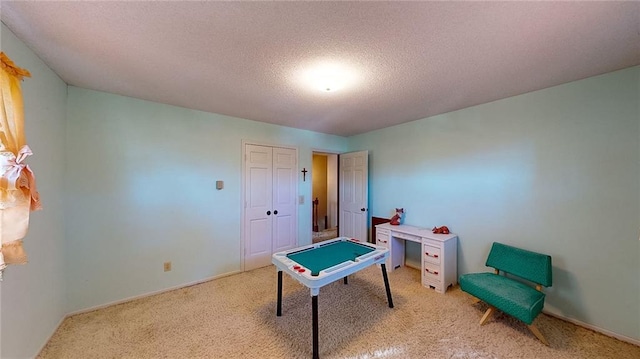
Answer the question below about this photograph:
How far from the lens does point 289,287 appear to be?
2895 mm

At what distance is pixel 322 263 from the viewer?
2143mm

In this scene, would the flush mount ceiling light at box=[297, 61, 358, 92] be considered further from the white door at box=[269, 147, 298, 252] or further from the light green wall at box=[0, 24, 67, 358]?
the light green wall at box=[0, 24, 67, 358]

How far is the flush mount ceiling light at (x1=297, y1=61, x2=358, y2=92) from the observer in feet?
6.16

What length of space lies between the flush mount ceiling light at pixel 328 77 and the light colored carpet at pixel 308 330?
242 cm

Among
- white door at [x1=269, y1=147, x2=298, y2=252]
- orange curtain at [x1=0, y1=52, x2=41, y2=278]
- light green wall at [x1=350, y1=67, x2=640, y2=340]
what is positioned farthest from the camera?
white door at [x1=269, y1=147, x2=298, y2=252]

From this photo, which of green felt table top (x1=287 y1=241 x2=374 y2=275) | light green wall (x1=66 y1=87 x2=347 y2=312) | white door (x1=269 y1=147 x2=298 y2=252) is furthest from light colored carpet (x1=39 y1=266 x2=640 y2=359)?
white door (x1=269 y1=147 x2=298 y2=252)

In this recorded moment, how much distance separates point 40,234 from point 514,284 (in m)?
4.36

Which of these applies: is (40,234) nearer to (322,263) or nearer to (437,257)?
(322,263)

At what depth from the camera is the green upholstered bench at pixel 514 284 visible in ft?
6.18

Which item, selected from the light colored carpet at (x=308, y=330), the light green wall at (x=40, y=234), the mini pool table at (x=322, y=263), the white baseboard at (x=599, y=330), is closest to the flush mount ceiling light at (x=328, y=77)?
the mini pool table at (x=322, y=263)

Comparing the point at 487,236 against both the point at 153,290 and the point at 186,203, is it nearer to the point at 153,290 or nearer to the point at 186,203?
the point at 186,203

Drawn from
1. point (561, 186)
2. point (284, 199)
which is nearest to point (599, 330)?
point (561, 186)

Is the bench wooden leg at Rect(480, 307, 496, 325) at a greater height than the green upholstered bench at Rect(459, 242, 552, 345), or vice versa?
the green upholstered bench at Rect(459, 242, 552, 345)

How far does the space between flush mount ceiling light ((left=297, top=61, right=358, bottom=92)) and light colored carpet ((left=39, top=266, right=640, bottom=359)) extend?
2.42 metres
